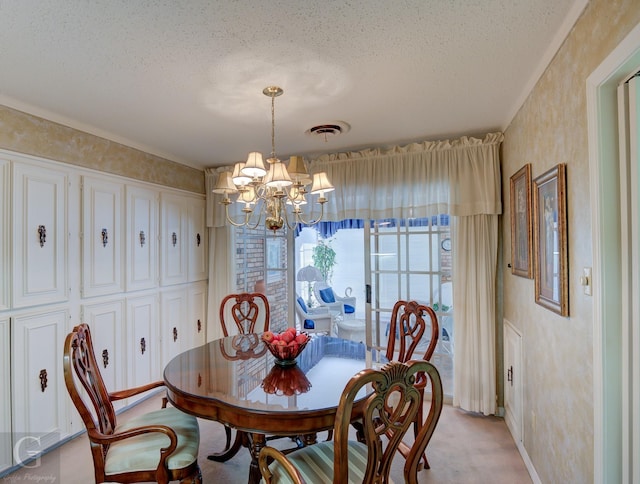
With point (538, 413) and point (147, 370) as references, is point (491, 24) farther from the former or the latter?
point (147, 370)

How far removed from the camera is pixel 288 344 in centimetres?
201

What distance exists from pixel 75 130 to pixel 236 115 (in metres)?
1.35

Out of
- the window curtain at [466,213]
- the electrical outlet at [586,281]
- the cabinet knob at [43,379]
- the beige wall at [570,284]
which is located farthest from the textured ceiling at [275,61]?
the cabinet knob at [43,379]

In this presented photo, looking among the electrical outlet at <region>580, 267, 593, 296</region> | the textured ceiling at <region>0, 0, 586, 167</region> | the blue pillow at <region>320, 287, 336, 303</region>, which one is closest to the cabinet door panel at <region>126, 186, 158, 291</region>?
the textured ceiling at <region>0, 0, 586, 167</region>

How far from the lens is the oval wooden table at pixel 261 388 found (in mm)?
1538

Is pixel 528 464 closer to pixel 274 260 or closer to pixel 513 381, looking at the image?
pixel 513 381

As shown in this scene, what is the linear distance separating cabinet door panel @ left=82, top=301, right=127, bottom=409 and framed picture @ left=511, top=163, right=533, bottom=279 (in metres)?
3.33

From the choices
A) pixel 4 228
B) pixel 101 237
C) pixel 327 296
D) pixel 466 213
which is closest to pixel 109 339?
pixel 101 237

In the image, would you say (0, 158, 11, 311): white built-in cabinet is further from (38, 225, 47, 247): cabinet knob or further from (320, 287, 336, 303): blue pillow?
(320, 287, 336, 303): blue pillow

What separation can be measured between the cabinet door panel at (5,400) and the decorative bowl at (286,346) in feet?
5.84

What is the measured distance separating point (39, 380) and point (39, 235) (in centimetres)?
104

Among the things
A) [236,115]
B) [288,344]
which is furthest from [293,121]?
[288,344]

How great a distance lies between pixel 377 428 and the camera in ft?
4.34

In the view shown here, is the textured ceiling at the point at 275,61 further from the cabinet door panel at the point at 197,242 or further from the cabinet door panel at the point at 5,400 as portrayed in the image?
the cabinet door panel at the point at 5,400
